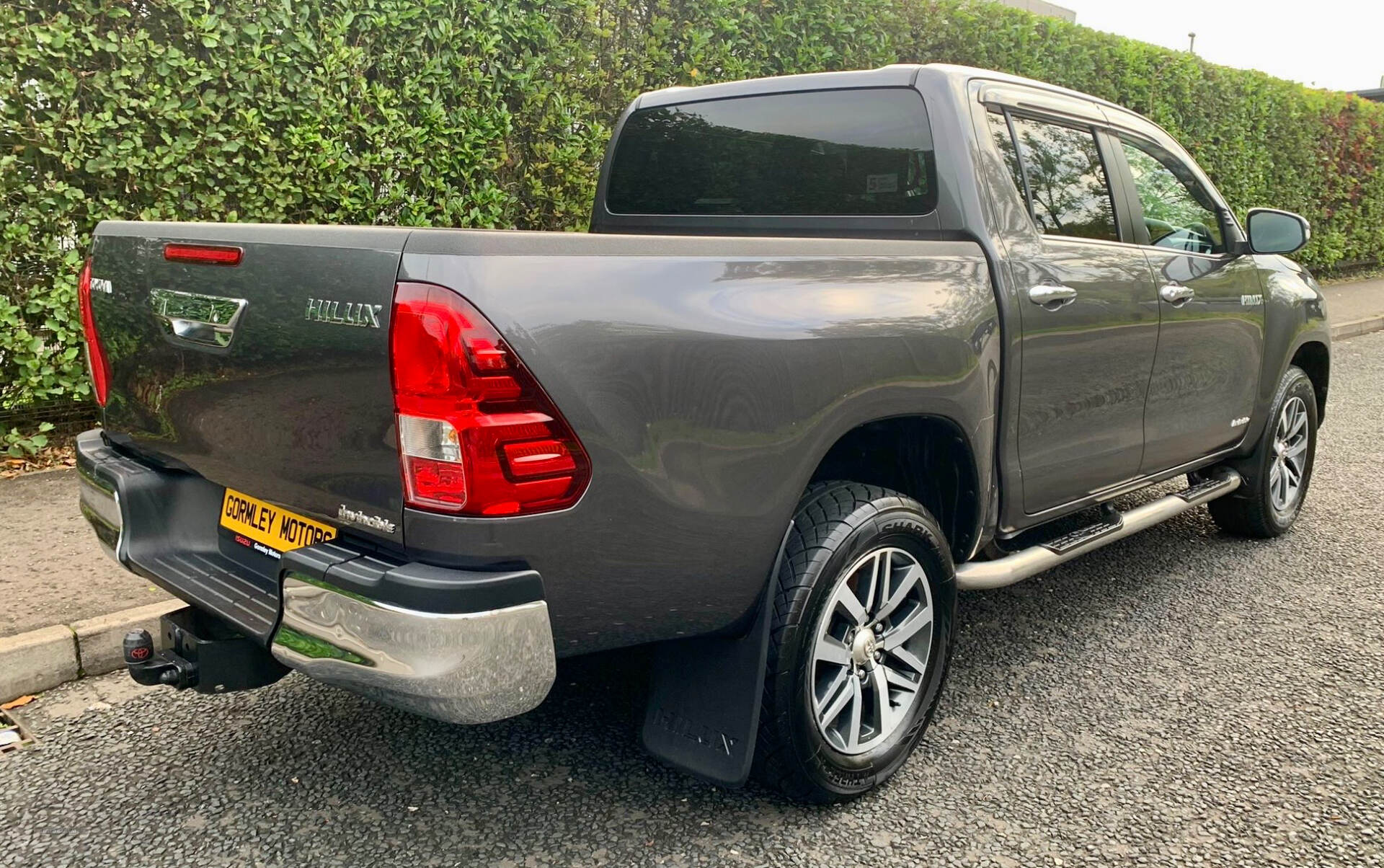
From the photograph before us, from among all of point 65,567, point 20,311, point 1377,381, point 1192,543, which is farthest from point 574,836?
point 1377,381

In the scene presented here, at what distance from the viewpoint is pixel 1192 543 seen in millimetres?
4992

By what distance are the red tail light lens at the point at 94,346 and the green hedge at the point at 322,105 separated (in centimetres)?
260

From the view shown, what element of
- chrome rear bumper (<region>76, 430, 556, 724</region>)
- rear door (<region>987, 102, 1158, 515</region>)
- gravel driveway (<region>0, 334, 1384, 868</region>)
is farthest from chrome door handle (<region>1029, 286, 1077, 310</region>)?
A: chrome rear bumper (<region>76, 430, 556, 724</region>)

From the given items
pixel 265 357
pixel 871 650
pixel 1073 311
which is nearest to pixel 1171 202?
pixel 1073 311

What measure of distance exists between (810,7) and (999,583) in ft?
19.3

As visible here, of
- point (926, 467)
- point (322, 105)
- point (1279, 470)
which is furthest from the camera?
point (322, 105)

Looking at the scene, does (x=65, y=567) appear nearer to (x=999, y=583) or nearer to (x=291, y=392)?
(x=291, y=392)

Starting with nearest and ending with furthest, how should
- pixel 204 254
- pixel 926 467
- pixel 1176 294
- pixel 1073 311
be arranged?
pixel 204 254 < pixel 926 467 < pixel 1073 311 < pixel 1176 294

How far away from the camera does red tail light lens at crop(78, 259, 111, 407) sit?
2.87m

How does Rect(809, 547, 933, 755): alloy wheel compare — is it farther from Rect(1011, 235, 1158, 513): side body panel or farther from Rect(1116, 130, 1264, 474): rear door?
Rect(1116, 130, 1264, 474): rear door

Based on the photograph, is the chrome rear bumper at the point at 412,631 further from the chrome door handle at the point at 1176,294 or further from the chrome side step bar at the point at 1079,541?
the chrome door handle at the point at 1176,294

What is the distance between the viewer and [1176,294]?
3.91 meters

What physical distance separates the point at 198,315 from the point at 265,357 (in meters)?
0.28

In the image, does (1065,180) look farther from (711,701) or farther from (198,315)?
(198,315)
